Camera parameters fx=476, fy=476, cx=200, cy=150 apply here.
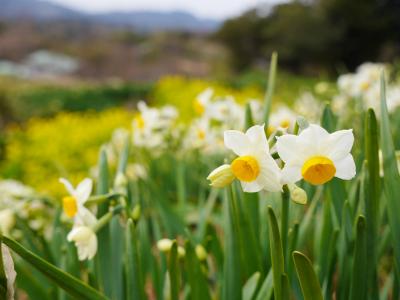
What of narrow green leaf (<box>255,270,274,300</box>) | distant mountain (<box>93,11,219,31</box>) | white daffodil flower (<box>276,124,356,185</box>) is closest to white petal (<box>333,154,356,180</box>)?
white daffodil flower (<box>276,124,356,185</box>)

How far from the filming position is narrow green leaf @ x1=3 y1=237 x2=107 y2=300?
0.61 m

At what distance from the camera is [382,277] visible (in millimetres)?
1417

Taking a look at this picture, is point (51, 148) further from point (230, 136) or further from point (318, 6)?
point (318, 6)

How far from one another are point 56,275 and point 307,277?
0.33 metres

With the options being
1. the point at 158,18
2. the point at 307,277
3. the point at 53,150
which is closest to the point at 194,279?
the point at 307,277

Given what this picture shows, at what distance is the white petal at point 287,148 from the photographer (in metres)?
0.58

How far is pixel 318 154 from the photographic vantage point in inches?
23.5

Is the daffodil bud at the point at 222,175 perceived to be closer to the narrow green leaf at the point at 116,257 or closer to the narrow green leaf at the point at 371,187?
the narrow green leaf at the point at 371,187

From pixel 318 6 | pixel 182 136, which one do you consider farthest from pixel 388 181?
pixel 318 6

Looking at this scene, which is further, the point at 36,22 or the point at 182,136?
the point at 36,22

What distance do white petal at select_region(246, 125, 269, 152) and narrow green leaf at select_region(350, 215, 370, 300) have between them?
20 centimetres

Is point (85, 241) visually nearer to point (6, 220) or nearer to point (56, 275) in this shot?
point (56, 275)

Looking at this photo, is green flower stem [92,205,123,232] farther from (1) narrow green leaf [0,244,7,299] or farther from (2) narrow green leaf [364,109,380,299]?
(2) narrow green leaf [364,109,380,299]

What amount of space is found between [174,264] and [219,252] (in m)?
0.32
